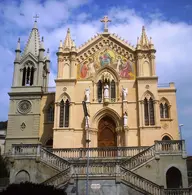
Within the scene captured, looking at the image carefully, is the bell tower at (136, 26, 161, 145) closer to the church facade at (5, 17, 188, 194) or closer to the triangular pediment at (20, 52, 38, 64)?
the church facade at (5, 17, 188, 194)

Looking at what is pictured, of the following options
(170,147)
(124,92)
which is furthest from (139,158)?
(124,92)

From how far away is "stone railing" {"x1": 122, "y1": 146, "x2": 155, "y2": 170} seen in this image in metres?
23.9

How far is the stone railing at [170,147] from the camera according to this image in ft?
80.1

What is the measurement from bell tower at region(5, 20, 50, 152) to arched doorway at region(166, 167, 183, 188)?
53.8 feet

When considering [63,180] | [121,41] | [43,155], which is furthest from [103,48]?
[63,180]

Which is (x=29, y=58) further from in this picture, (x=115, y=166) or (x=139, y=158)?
(x=115, y=166)

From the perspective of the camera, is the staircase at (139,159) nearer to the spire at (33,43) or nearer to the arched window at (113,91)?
the arched window at (113,91)

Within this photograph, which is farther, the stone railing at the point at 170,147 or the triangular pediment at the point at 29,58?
the triangular pediment at the point at 29,58

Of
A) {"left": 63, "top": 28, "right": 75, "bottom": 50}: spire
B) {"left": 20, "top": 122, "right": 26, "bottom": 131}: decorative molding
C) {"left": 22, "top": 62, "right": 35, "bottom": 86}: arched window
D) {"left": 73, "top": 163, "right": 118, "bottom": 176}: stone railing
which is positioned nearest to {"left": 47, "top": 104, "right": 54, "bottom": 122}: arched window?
{"left": 20, "top": 122, "right": 26, "bottom": 131}: decorative molding

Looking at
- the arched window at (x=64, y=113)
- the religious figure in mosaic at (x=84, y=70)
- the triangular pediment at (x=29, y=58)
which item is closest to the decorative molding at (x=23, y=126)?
the arched window at (x=64, y=113)

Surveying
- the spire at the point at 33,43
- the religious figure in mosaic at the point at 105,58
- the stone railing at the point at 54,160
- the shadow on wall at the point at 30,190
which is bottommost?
the shadow on wall at the point at 30,190

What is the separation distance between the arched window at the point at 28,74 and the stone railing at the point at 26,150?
1625 cm

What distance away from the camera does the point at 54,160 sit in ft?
79.7

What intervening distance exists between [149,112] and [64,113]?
9.16 meters
